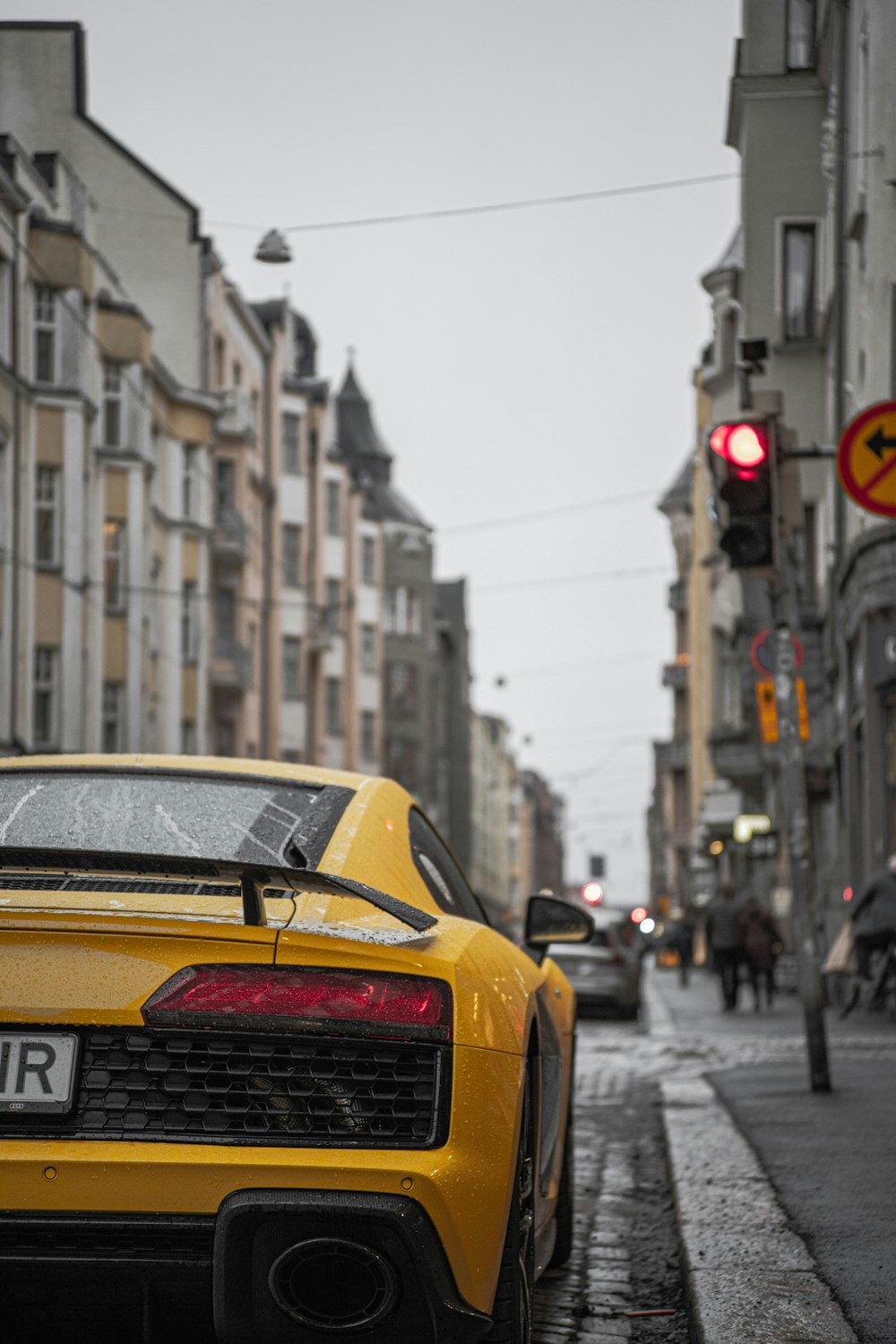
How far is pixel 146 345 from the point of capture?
42938 mm

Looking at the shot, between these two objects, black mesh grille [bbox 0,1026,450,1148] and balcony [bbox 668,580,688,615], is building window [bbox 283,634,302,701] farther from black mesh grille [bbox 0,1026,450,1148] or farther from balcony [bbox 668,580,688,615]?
black mesh grille [bbox 0,1026,450,1148]

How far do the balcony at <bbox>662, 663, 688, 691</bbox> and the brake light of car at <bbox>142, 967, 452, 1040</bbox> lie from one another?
9587cm

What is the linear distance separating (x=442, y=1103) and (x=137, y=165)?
48.1m

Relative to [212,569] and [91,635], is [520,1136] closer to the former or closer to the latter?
[91,635]

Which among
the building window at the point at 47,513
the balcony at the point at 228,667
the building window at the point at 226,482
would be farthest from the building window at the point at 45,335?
the building window at the point at 226,482

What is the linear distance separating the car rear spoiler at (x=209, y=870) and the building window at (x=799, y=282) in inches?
1081

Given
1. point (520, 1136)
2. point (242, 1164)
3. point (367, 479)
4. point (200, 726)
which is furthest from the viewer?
point (367, 479)

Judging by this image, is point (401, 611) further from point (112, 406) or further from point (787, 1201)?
point (787, 1201)

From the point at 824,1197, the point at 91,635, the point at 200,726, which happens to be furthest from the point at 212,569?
the point at 824,1197

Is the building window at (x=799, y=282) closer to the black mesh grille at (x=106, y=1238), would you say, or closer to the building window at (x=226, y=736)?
the building window at (x=226, y=736)

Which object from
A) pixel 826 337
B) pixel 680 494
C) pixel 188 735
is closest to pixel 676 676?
pixel 680 494

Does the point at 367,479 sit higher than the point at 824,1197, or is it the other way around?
the point at 367,479

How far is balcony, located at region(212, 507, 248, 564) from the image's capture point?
52750 millimetres

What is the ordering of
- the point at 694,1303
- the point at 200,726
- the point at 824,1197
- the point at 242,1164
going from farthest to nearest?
the point at 200,726
the point at 824,1197
the point at 694,1303
the point at 242,1164
